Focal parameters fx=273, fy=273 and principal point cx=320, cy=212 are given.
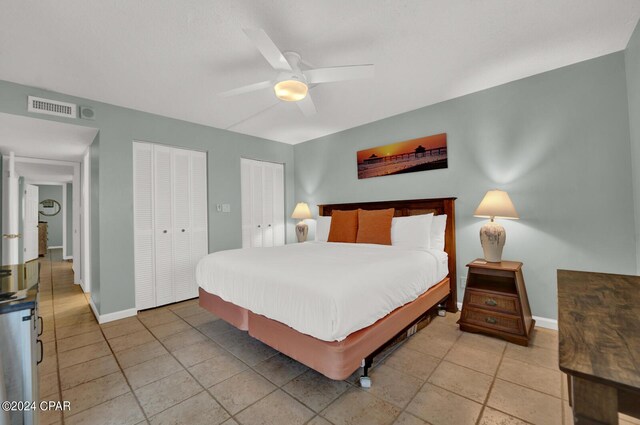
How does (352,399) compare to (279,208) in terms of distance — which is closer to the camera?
(352,399)

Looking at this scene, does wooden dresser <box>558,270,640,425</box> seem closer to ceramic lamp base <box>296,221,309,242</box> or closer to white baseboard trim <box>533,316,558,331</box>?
white baseboard trim <box>533,316,558,331</box>

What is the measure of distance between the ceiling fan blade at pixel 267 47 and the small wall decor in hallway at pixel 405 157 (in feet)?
7.09

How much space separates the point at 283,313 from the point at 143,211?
270cm

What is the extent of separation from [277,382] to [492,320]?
78.7 inches

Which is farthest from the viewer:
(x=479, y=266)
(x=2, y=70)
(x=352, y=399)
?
(x=479, y=266)

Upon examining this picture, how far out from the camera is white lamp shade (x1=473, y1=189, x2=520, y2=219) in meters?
2.59

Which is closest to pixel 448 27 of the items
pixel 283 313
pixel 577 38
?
pixel 577 38

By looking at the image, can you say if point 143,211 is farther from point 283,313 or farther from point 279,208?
point 283,313

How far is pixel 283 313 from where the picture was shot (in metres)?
1.82

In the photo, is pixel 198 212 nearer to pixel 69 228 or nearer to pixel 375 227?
pixel 375 227

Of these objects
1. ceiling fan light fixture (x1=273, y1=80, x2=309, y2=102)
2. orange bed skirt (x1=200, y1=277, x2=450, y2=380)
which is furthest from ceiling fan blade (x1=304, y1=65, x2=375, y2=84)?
orange bed skirt (x1=200, y1=277, x2=450, y2=380)

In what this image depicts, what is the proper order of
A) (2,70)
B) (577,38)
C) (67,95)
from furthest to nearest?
(67,95)
(2,70)
(577,38)

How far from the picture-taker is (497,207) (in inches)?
103

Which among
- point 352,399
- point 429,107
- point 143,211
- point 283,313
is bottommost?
point 352,399
